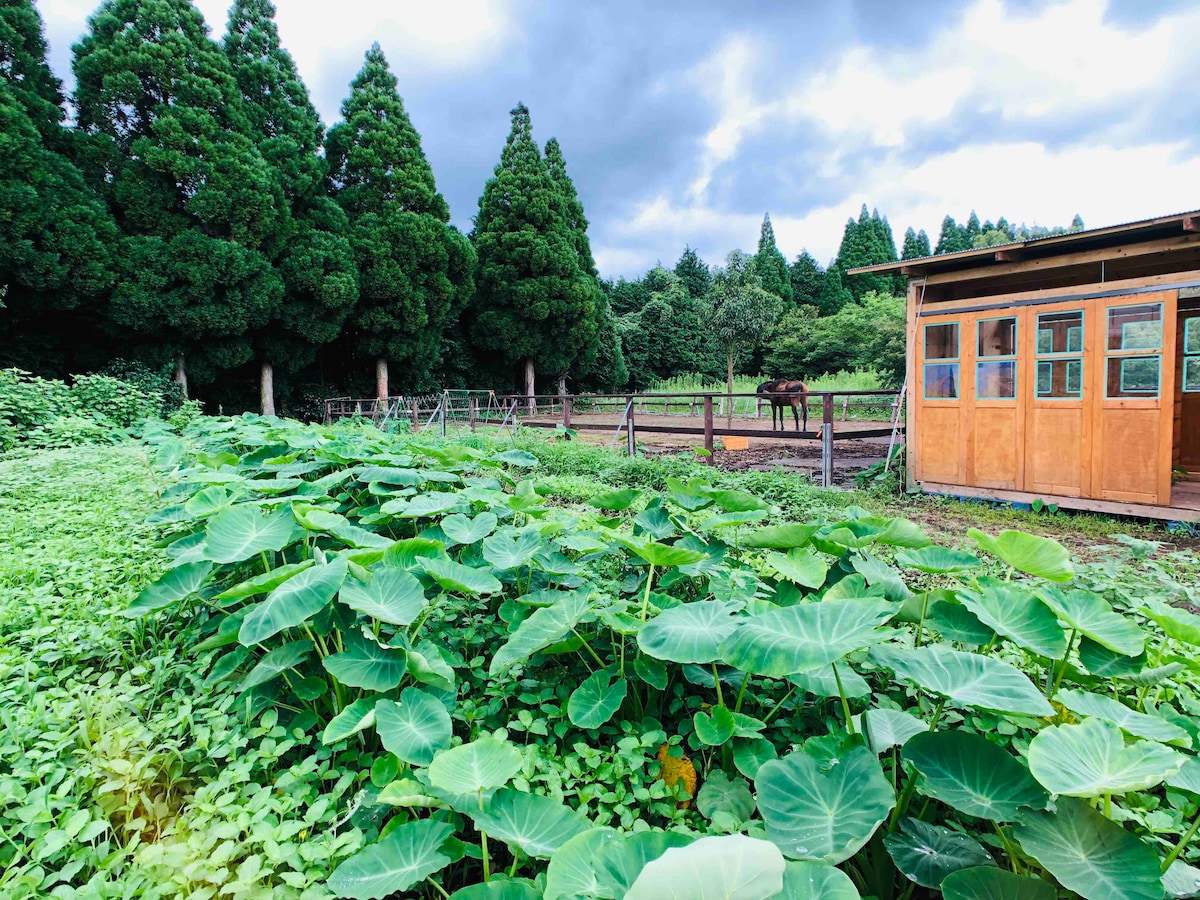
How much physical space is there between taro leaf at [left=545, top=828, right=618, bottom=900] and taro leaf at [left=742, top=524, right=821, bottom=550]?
0.99 meters

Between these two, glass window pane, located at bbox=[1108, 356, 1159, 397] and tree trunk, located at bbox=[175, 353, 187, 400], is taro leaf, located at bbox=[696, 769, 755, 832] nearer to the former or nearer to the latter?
glass window pane, located at bbox=[1108, 356, 1159, 397]

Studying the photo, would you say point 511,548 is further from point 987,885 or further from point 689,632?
point 987,885

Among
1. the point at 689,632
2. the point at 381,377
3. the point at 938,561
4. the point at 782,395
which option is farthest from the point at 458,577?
the point at 381,377

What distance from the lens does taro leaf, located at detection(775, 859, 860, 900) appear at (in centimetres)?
79

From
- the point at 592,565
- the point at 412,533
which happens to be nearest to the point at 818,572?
the point at 592,565

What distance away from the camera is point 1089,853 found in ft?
3.00

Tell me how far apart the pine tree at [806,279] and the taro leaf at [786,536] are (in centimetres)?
2944

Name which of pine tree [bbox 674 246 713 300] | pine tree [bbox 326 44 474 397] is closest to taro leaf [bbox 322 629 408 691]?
pine tree [bbox 326 44 474 397]

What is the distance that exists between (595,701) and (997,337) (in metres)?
5.65

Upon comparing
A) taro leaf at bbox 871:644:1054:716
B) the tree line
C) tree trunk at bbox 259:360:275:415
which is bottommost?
taro leaf at bbox 871:644:1054:716

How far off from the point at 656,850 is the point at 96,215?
1456cm

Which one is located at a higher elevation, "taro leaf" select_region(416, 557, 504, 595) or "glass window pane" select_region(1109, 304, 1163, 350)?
"glass window pane" select_region(1109, 304, 1163, 350)

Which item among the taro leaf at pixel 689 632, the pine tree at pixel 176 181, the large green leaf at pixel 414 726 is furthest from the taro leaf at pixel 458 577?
the pine tree at pixel 176 181

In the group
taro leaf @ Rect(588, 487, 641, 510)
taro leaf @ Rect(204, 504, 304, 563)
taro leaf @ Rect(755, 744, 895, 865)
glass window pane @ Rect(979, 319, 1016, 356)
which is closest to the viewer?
taro leaf @ Rect(755, 744, 895, 865)
